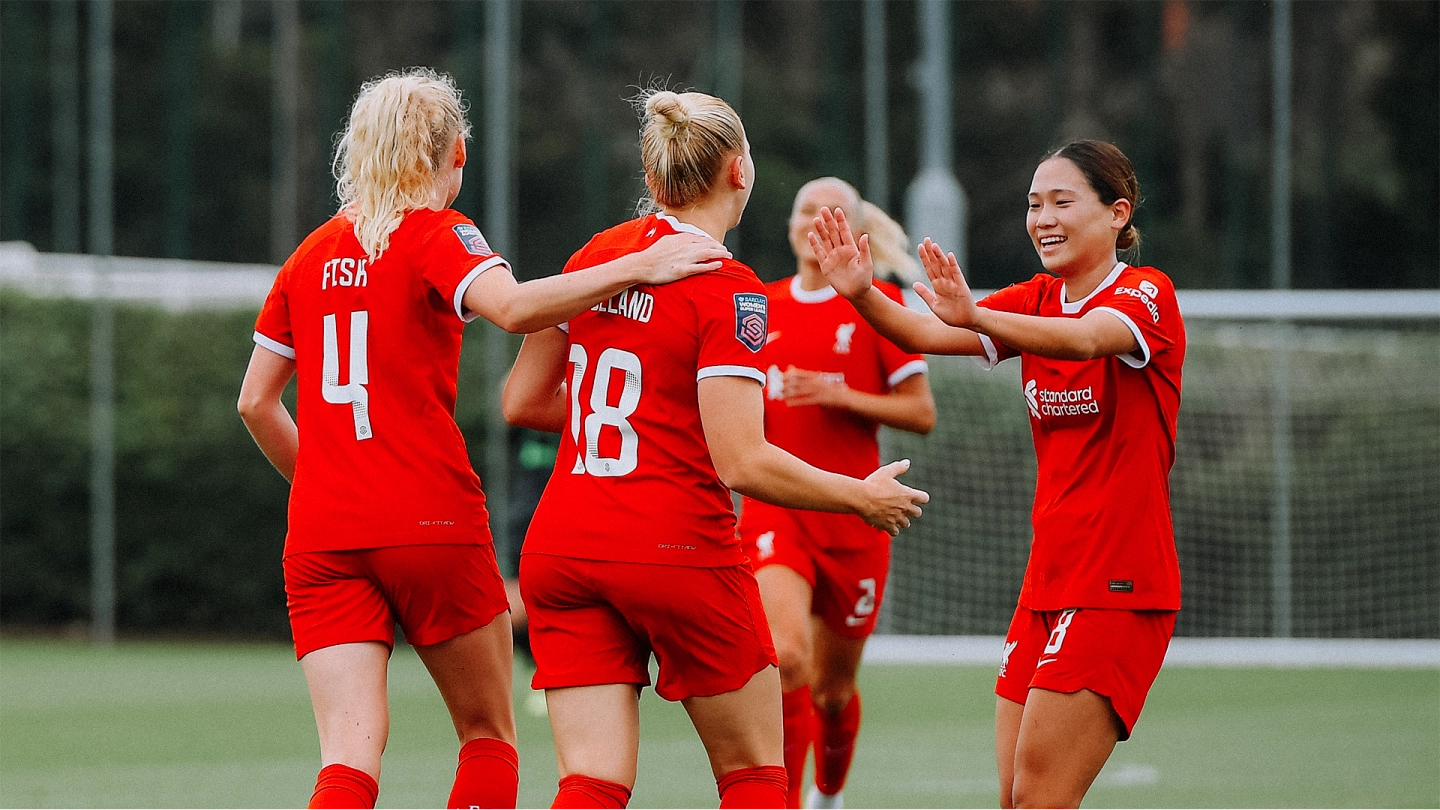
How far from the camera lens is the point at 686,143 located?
12.2ft

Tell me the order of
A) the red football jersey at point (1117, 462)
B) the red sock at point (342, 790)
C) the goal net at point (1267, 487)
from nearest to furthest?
the red sock at point (342, 790) < the red football jersey at point (1117, 462) < the goal net at point (1267, 487)

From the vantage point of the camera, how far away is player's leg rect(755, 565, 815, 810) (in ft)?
18.5

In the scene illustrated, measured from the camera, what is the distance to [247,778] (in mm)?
7520

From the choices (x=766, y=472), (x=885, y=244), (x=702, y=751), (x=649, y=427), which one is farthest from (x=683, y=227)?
(x=702, y=751)

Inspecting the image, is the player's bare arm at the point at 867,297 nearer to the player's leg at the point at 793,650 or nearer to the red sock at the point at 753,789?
the red sock at the point at 753,789

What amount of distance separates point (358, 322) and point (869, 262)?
121 cm

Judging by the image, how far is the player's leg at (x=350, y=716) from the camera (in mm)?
3809

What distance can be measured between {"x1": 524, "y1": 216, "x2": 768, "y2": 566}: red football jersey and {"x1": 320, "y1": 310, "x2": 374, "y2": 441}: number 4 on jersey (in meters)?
0.54

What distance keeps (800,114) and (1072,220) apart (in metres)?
13.8

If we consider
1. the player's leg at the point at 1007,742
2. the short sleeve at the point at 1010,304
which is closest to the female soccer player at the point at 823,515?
the short sleeve at the point at 1010,304

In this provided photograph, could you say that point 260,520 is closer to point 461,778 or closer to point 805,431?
point 805,431

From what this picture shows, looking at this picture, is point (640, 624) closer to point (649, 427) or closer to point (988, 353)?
point (649, 427)

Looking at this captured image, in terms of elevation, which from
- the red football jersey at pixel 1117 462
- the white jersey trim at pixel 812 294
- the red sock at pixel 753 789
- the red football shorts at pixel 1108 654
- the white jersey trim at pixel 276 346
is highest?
the white jersey trim at pixel 812 294

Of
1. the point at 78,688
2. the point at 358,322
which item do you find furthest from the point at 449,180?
the point at 78,688
